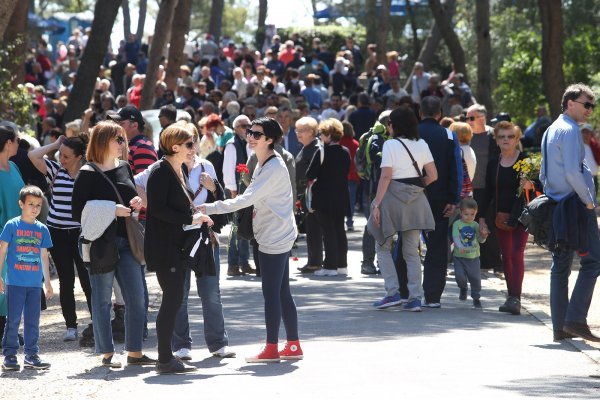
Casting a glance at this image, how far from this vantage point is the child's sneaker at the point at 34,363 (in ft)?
33.8

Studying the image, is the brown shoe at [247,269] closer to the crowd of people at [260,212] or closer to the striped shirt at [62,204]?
the crowd of people at [260,212]

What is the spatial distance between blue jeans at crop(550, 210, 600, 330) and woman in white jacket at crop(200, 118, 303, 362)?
2.28 m

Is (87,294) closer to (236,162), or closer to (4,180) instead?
(4,180)

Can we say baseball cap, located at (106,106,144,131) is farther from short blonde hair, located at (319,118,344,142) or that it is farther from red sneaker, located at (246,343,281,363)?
short blonde hair, located at (319,118,344,142)

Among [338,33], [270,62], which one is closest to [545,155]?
[270,62]

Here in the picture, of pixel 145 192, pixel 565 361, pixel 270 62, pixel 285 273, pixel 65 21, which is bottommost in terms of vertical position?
pixel 565 361

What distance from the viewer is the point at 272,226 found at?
33.7ft

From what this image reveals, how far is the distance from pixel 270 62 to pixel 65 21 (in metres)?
22.4

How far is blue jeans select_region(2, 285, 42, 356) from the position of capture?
34.0 ft

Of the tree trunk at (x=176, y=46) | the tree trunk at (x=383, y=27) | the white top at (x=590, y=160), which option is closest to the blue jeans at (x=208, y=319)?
the white top at (x=590, y=160)

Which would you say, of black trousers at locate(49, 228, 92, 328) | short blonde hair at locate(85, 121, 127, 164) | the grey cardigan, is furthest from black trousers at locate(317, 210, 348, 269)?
short blonde hair at locate(85, 121, 127, 164)

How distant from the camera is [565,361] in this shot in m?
10.3

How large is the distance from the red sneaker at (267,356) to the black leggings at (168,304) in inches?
27.0

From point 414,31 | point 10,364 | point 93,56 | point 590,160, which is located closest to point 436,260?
point 590,160
